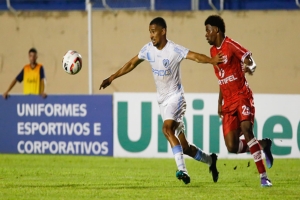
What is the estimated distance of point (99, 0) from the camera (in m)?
21.5

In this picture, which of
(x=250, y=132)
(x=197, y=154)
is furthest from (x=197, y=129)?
(x=250, y=132)

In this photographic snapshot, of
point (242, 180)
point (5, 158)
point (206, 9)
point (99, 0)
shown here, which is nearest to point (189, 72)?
point (206, 9)

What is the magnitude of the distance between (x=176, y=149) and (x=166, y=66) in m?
1.14

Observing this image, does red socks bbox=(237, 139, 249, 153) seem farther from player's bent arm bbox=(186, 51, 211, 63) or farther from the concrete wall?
the concrete wall

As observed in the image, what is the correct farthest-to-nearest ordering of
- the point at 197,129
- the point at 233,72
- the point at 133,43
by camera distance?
the point at 133,43 < the point at 197,129 < the point at 233,72

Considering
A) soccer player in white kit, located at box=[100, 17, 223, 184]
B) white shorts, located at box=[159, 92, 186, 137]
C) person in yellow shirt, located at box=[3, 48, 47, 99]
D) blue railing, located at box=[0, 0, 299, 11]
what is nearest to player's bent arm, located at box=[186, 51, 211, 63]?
soccer player in white kit, located at box=[100, 17, 223, 184]

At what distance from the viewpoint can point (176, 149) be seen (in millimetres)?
10883

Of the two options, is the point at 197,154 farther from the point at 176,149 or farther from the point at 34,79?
the point at 34,79

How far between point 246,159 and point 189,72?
5540 millimetres

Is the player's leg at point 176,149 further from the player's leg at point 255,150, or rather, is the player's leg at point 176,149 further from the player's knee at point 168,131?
the player's leg at point 255,150

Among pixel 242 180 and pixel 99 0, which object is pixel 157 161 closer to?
pixel 242 180

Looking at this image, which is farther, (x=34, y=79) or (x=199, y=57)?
(x=34, y=79)

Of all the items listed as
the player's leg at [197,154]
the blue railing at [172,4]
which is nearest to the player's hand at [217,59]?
the player's leg at [197,154]

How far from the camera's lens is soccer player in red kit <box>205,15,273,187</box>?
1070 cm
